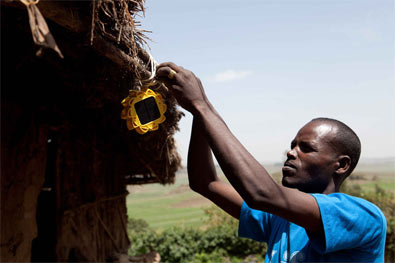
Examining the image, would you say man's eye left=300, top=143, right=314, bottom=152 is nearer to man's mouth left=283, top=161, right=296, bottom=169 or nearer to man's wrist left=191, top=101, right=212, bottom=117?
man's mouth left=283, top=161, right=296, bottom=169

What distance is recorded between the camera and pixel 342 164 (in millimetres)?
1589

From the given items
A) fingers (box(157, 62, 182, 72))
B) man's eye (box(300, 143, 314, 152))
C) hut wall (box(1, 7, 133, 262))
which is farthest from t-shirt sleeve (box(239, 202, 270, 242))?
hut wall (box(1, 7, 133, 262))

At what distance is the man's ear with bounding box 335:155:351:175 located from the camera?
5.18 ft

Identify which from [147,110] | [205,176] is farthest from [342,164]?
[147,110]

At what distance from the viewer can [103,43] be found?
6.25 ft

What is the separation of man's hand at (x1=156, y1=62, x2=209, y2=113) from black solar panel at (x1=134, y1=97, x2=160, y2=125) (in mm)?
191

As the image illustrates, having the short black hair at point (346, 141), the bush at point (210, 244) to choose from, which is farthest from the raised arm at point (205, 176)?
the bush at point (210, 244)

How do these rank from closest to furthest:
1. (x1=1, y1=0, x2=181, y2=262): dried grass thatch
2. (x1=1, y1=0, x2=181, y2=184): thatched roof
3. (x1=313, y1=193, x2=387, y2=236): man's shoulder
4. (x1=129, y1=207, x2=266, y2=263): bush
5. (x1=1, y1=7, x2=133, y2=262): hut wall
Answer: (x1=313, y1=193, x2=387, y2=236): man's shoulder
(x1=1, y1=0, x2=181, y2=184): thatched roof
(x1=1, y1=0, x2=181, y2=262): dried grass thatch
(x1=1, y1=7, x2=133, y2=262): hut wall
(x1=129, y1=207, x2=266, y2=263): bush

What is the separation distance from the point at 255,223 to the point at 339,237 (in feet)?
1.74

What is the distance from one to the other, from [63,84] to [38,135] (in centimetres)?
53

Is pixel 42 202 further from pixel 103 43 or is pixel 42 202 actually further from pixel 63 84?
pixel 103 43

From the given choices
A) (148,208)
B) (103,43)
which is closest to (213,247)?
(103,43)

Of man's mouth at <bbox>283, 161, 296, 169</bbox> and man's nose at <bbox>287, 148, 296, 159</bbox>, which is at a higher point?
man's nose at <bbox>287, 148, 296, 159</bbox>

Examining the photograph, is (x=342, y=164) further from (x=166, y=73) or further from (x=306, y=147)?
(x=166, y=73)
